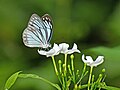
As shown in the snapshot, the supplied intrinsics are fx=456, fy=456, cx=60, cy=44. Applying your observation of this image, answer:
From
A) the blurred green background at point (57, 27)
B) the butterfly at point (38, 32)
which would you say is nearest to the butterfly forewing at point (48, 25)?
the butterfly at point (38, 32)

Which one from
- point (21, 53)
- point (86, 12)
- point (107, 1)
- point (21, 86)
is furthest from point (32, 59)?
point (107, 1)

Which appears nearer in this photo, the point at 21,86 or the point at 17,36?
the point at 21,86

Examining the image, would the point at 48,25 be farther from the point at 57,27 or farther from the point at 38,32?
the point at 57,27

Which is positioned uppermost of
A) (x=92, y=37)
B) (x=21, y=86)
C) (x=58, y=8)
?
(x=58, y=8)

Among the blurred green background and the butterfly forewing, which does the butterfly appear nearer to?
the butterfly forewing

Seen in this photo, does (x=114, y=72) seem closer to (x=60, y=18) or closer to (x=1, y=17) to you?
(x=60, y=18)

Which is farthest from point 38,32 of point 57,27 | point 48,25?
point 57,27

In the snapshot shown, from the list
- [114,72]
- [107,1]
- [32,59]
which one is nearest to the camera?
[114,72]

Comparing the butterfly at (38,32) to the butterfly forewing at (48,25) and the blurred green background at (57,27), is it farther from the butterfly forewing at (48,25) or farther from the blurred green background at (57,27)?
the blurred green background at (57,27)
